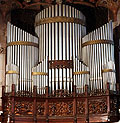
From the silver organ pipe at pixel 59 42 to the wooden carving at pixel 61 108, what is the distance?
0.66 m

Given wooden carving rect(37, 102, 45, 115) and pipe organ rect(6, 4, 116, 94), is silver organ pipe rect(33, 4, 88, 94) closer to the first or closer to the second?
pipe organ rect(6, 4, 116, 94)

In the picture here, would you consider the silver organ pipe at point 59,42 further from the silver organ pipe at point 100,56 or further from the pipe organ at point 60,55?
the silver organ pipe at point 100,56

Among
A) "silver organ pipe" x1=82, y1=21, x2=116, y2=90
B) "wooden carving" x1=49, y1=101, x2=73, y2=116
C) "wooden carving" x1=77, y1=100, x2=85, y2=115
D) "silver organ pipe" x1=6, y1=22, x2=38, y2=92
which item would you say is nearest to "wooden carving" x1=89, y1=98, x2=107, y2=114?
"wooden carving" x1=77, y1=100, x2=85, y2=115

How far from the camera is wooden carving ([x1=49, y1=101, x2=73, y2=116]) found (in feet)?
61.2

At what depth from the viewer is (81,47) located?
65.9ft

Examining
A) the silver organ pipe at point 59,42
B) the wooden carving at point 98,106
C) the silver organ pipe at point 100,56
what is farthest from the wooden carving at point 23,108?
the silver organ pipe at point 100,56

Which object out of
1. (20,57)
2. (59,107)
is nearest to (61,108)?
→ (59,107)

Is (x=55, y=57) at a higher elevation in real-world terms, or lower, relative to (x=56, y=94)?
higher

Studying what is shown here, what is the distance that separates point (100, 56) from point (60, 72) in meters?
1.98

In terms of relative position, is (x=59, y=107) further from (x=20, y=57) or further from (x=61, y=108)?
(x=20, y=57)

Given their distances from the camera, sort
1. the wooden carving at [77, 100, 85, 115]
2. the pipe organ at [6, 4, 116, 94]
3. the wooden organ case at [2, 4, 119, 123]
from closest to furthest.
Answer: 1. the wooden organ case at [2, 4, 119, 123]
2. the wooden carving at [77, 100, 85, 115]
3. the pipe organ at [6, 4, 116, 94]

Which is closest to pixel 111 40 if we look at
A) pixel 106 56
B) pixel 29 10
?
pixel 106 56

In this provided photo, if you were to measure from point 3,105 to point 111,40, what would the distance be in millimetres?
5779

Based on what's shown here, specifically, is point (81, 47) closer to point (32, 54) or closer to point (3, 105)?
point (32, 54)
